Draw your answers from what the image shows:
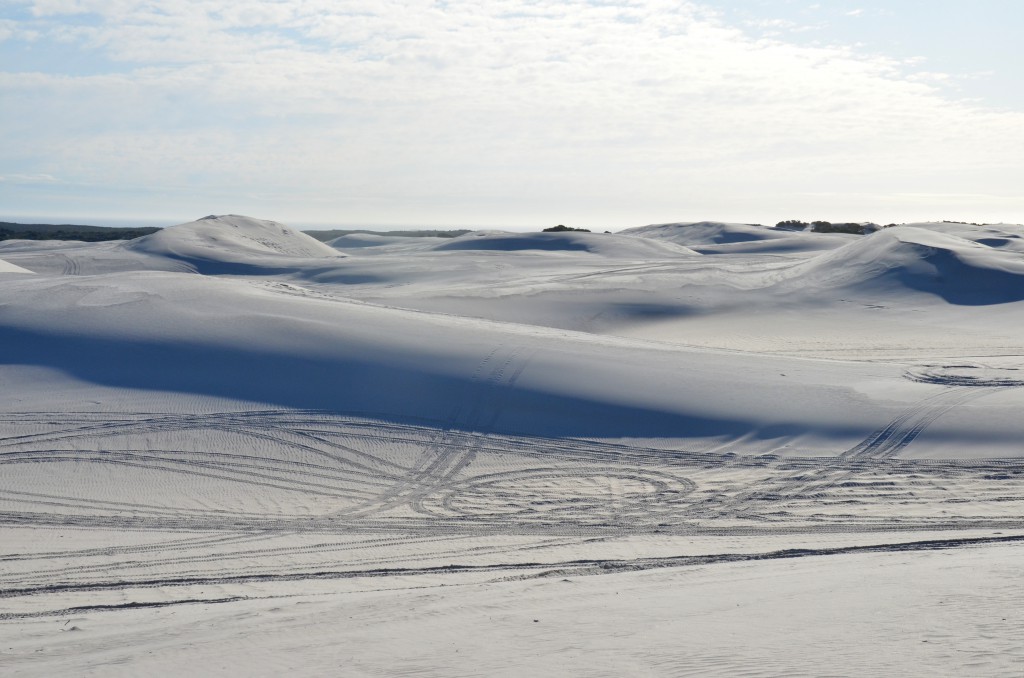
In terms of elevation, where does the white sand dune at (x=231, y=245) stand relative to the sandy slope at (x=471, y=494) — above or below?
above

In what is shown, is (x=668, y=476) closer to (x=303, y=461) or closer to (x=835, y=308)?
(x=303, y=461)

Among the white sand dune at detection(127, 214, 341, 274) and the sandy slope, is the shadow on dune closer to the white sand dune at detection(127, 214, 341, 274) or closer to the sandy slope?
the sandy slope

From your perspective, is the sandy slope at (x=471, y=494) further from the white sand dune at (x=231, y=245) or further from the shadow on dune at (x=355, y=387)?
the white sand dune at (x=231, y=245)

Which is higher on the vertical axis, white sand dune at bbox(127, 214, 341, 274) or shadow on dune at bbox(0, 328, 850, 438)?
white sand dune at bbox(127, 214, 341, 274)

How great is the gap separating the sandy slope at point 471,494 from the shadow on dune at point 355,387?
5cm

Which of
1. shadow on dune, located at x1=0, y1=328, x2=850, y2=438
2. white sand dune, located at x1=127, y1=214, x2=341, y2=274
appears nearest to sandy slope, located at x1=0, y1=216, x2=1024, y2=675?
shadow on dune, located at x1=0, y1=328, x2=850, y2=438

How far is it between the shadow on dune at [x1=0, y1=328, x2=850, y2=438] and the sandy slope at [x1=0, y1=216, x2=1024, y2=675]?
0.17 feet

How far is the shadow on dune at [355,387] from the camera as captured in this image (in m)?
11.9

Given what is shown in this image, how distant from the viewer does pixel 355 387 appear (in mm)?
12711

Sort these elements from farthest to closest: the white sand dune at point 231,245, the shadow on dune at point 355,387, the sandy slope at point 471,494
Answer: the white sand dune at point 231,245 → the shadow on dune at point 355,387 → the sandy slope at point 471,494

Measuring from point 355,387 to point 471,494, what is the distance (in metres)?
3.41

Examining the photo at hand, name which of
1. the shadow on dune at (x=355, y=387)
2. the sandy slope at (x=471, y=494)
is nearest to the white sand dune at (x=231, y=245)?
the sandy slope at (x=471, y=494)

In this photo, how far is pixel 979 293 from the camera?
969 inches

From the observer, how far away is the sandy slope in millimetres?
5621
